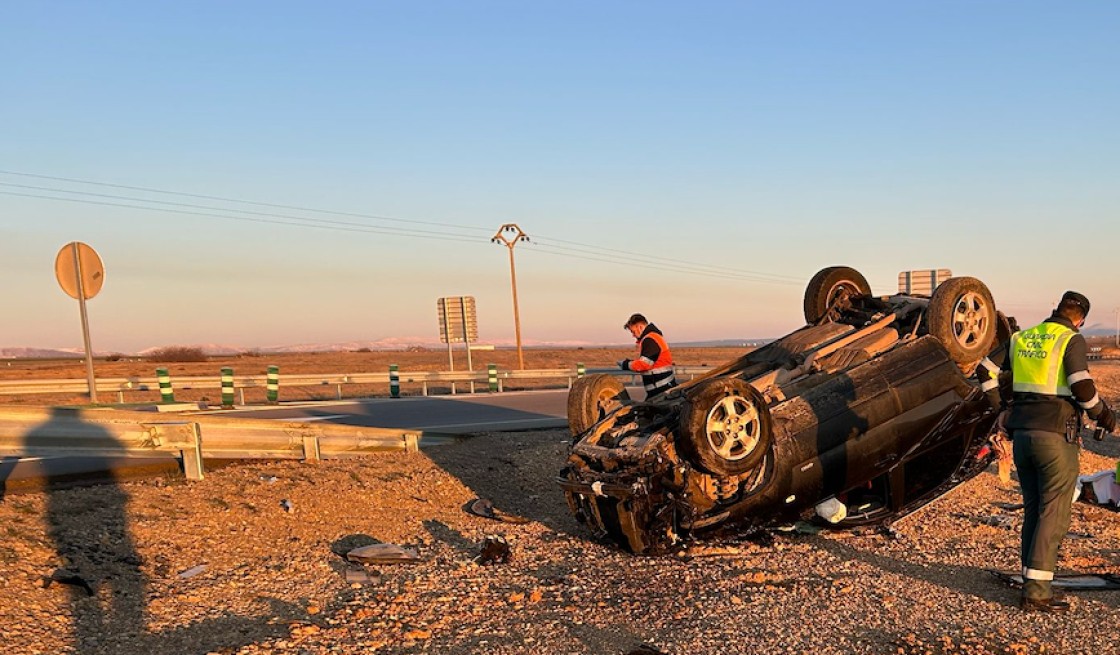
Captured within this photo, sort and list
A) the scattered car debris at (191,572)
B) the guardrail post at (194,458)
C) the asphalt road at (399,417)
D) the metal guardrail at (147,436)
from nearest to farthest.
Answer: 1. the scattered car debris at (191,572)
2. the metal guardrail at (147,436)
3. the guardrail post at (194,458)
4. the asphalt road at (399,417)

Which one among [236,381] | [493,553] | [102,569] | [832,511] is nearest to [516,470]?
[493,553]

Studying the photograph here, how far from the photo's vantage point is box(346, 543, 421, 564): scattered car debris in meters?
5.48

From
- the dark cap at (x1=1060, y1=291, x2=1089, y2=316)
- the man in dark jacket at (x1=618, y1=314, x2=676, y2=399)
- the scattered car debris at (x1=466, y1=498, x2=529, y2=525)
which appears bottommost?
the scattered car debris at (x1=466, y1=498, x2=529, y2=525)

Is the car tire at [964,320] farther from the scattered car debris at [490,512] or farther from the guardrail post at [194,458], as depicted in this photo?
the guardrail post at [194,458]

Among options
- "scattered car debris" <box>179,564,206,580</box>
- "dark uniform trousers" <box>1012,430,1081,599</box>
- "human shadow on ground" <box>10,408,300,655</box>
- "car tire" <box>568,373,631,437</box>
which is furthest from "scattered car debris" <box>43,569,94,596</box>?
"dark uniform trousers" <box>1012,430,1081,599</box>

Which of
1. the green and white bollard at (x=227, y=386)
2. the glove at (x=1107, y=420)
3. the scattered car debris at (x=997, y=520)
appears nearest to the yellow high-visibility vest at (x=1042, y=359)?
the glove at (x=1107, y=420)

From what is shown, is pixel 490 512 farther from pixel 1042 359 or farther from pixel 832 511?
pixel 1042 359

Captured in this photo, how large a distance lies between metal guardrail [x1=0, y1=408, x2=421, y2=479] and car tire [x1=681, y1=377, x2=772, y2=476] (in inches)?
194

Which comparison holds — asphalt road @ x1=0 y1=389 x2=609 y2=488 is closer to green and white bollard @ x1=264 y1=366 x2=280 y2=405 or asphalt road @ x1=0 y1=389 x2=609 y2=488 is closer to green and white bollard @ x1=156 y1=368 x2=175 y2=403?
green and white bollard @ x1=264 y1=366 x2=280 y2=405

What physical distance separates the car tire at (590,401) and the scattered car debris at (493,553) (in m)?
1.17

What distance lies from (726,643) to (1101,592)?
99.0 inches

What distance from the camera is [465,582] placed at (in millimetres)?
5027

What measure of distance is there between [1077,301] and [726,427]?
7.78 ft

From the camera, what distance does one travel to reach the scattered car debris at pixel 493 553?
5.55 meters
